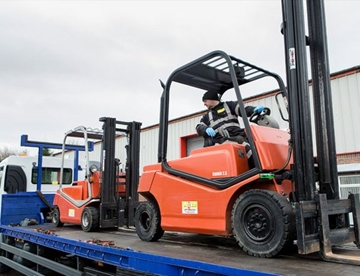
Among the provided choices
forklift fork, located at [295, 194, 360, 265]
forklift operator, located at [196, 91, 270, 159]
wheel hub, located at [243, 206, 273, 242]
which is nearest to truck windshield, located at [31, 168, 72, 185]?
forklift operator, located at [196, 91, 270, 159]

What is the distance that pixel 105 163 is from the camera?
639 cm

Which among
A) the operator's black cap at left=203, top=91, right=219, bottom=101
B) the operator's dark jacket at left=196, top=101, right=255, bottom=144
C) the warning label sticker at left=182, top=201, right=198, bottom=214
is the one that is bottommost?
the warning label sticker at left=182, top=201, right=198, bottom=214

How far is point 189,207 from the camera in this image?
142 inches

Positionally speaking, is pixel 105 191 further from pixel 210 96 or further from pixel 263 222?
pixel 263 222

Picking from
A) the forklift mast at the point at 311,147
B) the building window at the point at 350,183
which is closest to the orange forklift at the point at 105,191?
the forklift mast at the point at 311,147

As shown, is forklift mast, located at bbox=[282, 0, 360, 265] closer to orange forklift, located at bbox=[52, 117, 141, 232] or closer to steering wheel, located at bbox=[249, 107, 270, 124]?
steering wheel, located at bbox=[249, 107, 270, 124]

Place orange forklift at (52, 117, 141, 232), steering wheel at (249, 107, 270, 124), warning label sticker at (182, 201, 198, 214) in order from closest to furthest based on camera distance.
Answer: warning label sticker at (182, 201, 198, 214) < steering wheel at (249, 107, 270, 124) < orange forklift at (52, 117, 141, 232)

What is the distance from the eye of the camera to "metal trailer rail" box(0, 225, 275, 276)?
2.60 meters

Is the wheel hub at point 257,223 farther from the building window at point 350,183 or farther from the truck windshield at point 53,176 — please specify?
the building window at point 350,183

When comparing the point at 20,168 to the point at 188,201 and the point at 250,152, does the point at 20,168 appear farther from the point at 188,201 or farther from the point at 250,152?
the point at 250,152

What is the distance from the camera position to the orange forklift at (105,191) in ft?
20.0

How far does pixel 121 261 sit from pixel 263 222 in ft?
5.06

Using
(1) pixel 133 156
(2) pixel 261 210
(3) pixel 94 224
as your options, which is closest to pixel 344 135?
(1) pixel 133 156

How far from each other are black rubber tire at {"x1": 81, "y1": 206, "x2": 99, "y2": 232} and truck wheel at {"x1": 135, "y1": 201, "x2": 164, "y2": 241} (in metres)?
1.78
